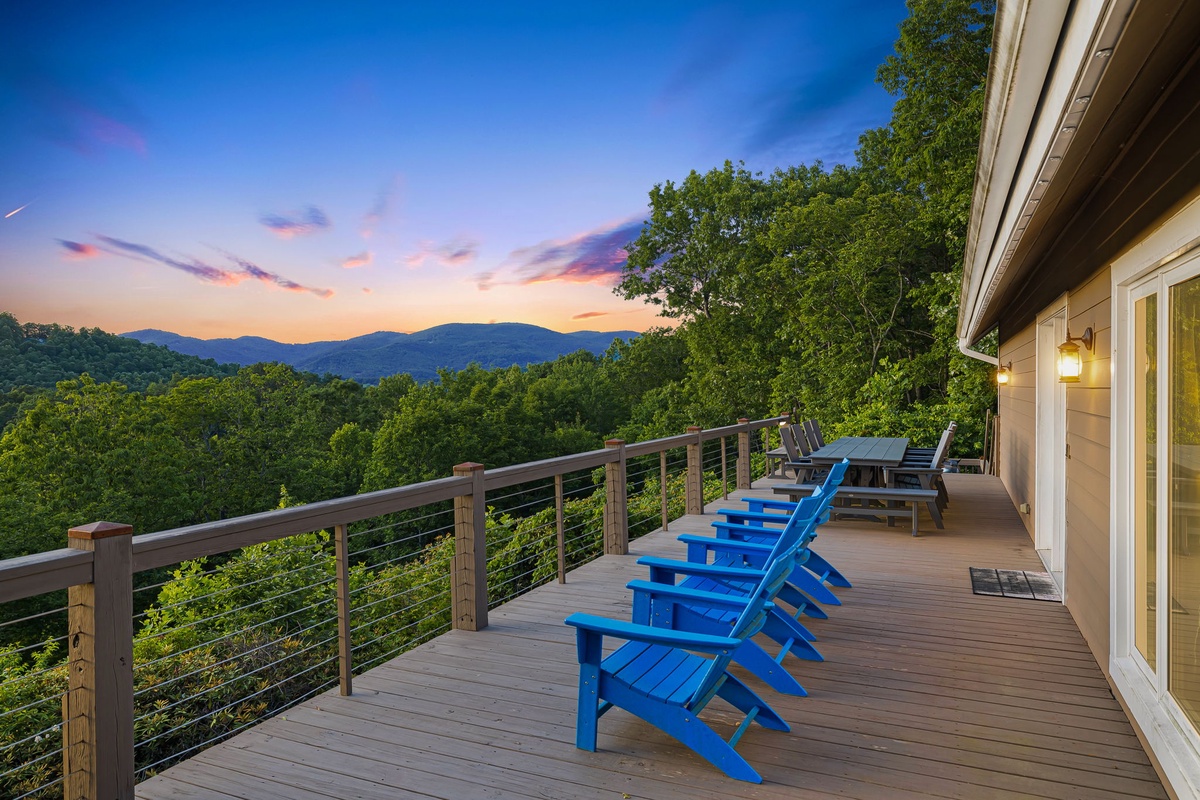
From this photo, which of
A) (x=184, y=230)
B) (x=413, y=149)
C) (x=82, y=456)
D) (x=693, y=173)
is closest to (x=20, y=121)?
(x=184, y=230)

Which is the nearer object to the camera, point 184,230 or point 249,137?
point 249,137

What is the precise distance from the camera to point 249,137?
2909cm

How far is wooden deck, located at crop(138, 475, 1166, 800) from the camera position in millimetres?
2484

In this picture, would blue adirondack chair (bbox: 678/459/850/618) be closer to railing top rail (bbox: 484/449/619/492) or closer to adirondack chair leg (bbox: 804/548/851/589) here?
adirondack chair leg (bbox: 804/548/851/589)

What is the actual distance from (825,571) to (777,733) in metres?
2.11

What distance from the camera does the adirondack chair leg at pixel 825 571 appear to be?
184 inches

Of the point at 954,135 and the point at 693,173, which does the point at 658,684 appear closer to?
the point at 954,135

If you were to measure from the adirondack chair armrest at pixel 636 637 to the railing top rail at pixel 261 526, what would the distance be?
3.22 feet

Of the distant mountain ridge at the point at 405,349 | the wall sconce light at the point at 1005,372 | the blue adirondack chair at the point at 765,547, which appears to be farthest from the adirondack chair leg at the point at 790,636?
the distant mountain ridge at the point at 405,349

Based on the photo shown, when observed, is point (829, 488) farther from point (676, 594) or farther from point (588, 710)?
point (588, 710)

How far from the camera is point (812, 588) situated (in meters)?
4.43

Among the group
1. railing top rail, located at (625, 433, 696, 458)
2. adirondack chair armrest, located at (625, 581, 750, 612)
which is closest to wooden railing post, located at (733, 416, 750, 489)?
railing top rail, located at (625, 433, 696, 458)

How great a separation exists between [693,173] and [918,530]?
21423 mm

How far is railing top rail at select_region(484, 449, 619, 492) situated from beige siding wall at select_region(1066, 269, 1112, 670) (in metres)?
2.82
